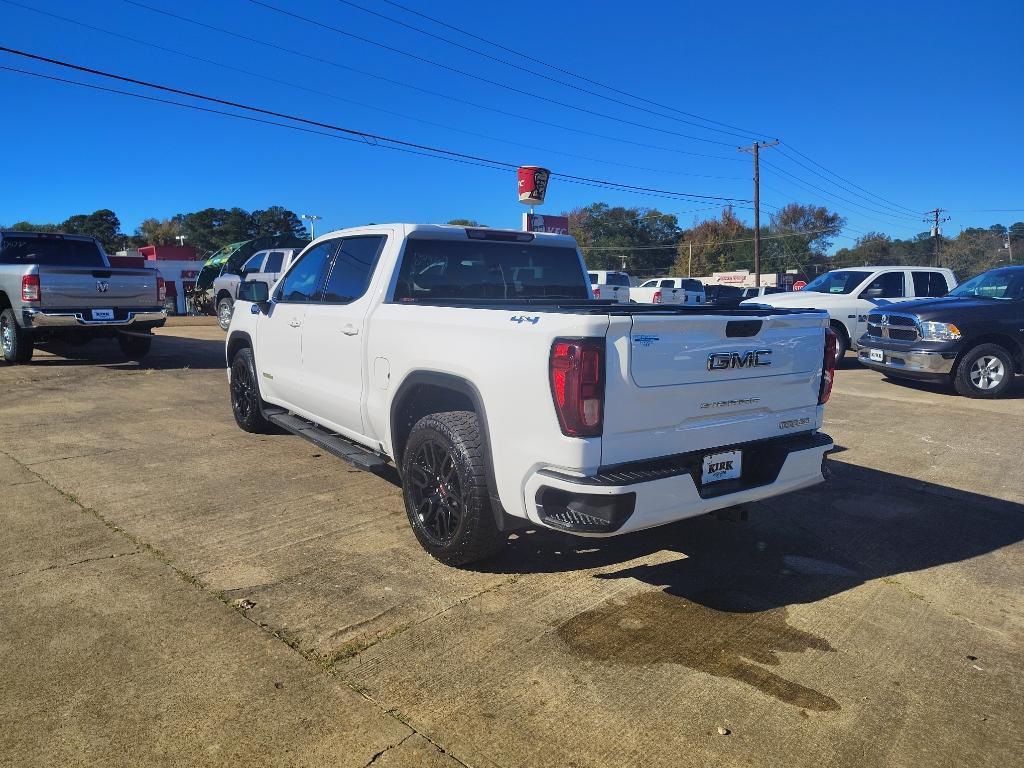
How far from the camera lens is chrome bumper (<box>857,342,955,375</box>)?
9.60m

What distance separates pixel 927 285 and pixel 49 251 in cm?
1509

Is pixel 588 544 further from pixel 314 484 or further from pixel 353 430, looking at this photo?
pixel 314 484

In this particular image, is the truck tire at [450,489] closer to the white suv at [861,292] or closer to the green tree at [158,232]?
the white suv at [861,292]

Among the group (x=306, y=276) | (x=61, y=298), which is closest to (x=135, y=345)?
(x=61, y=298)

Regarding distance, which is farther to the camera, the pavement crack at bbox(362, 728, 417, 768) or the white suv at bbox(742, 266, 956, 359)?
the white suv at bbox(742, 266, 956, 359)

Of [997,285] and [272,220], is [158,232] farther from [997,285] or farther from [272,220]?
[997,285]

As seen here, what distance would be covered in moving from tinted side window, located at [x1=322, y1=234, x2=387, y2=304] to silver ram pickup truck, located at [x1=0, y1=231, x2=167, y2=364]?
7103mm

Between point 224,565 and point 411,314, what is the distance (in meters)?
1.67

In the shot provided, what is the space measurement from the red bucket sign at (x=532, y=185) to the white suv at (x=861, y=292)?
531 cm

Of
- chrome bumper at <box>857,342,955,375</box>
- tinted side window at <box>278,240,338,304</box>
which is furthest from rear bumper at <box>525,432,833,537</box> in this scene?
chrome bumper at <box>857,342,955,375</box>

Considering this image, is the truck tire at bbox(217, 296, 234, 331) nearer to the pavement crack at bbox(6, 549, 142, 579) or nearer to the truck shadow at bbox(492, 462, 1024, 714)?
the pavement crack at bbox(6, 549, 142, 579)

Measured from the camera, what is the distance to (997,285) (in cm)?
1008

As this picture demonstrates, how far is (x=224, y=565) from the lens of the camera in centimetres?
382

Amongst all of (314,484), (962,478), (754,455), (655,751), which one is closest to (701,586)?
(754,455)
